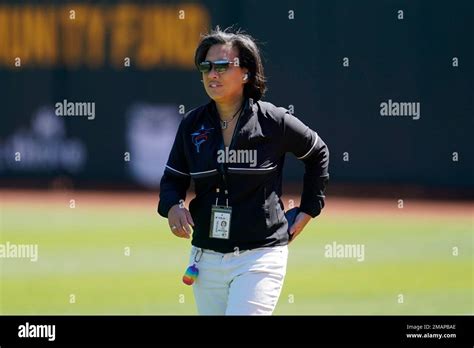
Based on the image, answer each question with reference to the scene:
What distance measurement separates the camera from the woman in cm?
541

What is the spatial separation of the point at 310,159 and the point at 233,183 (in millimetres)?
546

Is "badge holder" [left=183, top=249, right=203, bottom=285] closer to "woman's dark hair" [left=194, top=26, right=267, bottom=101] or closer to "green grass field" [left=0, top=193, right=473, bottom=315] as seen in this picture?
"woman's dark hair" [left=194, top=26, right=267, bottom=101]

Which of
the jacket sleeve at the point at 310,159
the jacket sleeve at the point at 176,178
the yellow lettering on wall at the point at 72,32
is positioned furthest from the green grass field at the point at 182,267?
the yellow lettering on wall at the point at 72,32

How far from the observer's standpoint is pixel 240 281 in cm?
535

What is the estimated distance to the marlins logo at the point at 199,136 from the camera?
219 inches

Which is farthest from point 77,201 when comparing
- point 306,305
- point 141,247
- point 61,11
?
point 306,305

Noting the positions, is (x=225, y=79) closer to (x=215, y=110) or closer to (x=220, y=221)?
(x=215, y=110)

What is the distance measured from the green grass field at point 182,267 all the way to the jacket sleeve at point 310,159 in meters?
3.15

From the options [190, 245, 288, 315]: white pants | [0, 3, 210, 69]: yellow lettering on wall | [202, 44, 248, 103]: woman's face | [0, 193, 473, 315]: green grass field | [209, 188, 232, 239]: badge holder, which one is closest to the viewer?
[190, 245, 288, 315]: white pants

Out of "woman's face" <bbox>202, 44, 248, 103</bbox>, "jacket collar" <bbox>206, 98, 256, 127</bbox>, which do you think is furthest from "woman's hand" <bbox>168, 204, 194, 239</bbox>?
"woman's face" <bbox>202, 44, 248, 103</bbox>

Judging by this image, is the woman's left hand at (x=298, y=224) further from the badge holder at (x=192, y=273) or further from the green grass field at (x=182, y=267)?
the green grass field at (x=182, y=267)

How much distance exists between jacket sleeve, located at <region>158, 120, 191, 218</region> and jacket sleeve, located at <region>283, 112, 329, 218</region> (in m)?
0.54
